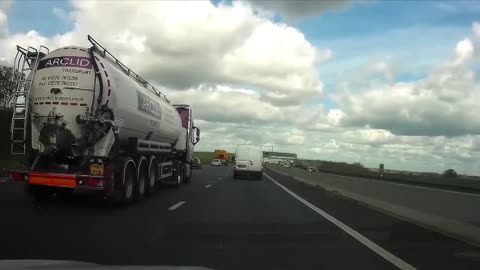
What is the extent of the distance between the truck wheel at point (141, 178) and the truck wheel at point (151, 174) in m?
0.35

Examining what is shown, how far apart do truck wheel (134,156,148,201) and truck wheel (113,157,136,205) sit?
42 centimetres

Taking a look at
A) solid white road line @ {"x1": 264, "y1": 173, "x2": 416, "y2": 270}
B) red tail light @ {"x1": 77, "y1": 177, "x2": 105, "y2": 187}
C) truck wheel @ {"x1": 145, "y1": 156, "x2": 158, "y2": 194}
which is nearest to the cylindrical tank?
red tail light @ {"x1": 77, "y1": 177, "x2": 105, "y2": 187}

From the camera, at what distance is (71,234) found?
1105 centimetres

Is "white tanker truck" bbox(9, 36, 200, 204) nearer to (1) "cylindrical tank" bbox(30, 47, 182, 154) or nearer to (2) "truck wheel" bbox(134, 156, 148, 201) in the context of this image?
(1) "cylindrical tank" bbox(30, 47, 182, 154)

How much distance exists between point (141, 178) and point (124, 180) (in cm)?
264

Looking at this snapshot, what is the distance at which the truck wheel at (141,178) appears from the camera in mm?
18203

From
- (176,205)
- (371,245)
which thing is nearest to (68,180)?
(176,205)

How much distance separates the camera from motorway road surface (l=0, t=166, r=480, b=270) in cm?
879

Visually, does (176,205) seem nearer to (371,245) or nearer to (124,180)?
(124,180)

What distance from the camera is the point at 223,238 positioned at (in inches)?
432

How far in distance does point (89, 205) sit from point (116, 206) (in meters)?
0.79

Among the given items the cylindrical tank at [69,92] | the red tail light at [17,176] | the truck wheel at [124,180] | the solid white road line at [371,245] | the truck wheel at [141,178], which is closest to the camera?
the solid white road line at [371,245]

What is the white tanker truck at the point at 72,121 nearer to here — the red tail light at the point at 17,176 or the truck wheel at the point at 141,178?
the red tail light at the point at 17,176

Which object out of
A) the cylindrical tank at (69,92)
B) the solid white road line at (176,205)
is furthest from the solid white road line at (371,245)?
the cylindrical tank at (69,92)
